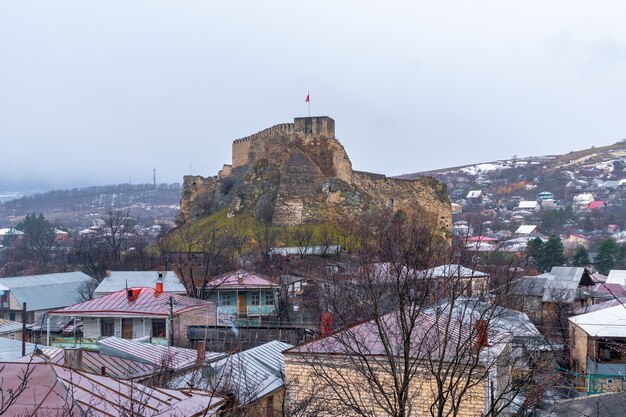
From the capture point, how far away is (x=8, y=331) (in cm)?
2873

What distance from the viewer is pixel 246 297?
34.8 m

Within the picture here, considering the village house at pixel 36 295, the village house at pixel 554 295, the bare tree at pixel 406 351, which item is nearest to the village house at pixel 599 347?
the village house at pixel 554 295

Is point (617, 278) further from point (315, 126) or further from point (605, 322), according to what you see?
point (605, 322)

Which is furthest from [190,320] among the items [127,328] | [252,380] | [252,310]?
[252,380]

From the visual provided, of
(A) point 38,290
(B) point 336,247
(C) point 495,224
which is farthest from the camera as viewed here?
(C) point 495,224

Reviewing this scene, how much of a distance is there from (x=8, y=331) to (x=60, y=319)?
2.45 metres

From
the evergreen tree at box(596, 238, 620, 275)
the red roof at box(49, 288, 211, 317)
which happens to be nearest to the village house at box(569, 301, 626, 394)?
the red roof at box(49, 288, 211, 317)

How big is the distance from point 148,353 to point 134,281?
21.2m

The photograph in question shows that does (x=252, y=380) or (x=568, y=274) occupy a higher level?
(x=252, y=380)

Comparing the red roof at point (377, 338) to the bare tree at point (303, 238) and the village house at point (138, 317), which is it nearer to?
the village house at point (138, 317)

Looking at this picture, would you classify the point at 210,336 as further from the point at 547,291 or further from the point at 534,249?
the point at 534,249

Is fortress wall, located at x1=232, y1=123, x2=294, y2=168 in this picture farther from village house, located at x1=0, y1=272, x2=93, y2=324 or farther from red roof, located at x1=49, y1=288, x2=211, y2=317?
red roof, located at x1=49, y1=288, x2=211, y2=317

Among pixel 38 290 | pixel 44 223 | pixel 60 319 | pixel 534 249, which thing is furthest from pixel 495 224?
pixel 60 319

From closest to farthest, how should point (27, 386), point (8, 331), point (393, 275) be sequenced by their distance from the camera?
point (27, 386), point (393, 275), point (8, 331)
